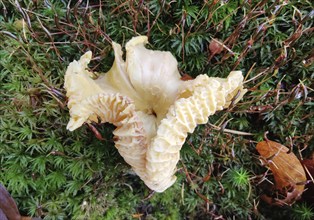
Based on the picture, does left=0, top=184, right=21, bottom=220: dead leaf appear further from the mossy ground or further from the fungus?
the fungus

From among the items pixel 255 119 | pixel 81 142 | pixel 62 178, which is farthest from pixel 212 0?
pixel 62 178

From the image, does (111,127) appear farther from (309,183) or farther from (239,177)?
(309,183)

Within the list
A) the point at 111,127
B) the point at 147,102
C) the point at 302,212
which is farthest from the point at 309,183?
the point at 111,127

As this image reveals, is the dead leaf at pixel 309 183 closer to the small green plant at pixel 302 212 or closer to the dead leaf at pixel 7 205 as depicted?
the small green plant at pixel 302 212

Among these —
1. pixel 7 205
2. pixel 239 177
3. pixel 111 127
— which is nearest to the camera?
pixel 7 205

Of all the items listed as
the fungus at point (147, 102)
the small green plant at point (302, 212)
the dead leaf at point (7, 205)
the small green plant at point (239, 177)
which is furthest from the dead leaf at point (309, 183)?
the dead leaf at point (7, 205)
